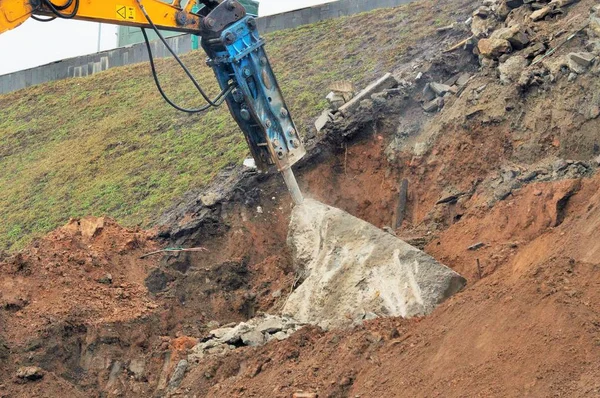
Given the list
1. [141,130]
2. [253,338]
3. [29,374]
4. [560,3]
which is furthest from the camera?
[141,130]

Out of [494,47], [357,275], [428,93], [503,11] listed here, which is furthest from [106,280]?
[503,11]

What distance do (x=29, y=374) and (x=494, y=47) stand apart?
742 centimetres

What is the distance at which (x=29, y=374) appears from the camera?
10.1 m

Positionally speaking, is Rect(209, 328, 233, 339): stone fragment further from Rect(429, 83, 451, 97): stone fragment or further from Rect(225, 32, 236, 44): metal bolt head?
Rect(429, 83, 451, 97): stone fragment

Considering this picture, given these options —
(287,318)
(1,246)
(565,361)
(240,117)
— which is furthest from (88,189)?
(565,361)

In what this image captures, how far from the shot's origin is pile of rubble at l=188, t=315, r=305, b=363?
1002cm

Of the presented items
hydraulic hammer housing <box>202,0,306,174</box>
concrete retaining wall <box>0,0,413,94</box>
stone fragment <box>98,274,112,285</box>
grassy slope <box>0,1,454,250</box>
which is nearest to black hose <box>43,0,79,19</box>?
hydraulic hammer housing <box>202,0,306,174</box>

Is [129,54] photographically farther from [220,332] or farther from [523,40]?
[220,332]

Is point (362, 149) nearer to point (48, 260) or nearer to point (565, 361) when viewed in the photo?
point (48, 260)

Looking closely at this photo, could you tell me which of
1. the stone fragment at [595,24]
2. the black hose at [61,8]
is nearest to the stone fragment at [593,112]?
the stone fragment at [595,24]

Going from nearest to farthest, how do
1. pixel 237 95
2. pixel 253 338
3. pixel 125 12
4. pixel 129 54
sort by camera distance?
1. pixel 253 338
2. pixel 125 12
3. pixel 237 95
4. pixel 129 54

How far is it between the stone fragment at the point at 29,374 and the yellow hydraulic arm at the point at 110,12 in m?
3.52

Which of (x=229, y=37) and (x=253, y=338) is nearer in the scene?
(x=253, y=338)

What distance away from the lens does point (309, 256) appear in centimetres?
A: 1179
